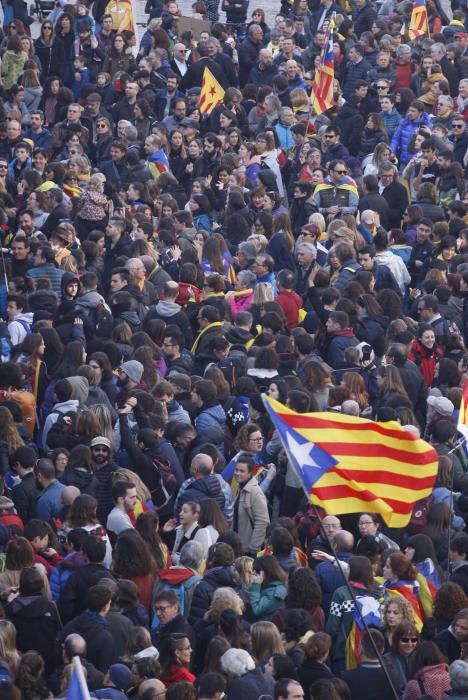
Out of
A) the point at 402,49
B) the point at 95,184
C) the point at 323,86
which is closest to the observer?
the point at 95,184

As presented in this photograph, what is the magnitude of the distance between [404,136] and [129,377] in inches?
334

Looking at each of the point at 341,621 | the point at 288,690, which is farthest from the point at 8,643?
the point at 341,621

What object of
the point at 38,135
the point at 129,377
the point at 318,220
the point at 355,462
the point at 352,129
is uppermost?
the point at 355,462

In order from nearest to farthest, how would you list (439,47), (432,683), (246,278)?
(432,683), (246,278), (439,47)

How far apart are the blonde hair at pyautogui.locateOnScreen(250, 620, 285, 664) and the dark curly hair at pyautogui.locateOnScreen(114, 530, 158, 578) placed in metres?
1.31

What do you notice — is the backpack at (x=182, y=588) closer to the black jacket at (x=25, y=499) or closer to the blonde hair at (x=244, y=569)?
the blonde hair at (x=244, y=569)

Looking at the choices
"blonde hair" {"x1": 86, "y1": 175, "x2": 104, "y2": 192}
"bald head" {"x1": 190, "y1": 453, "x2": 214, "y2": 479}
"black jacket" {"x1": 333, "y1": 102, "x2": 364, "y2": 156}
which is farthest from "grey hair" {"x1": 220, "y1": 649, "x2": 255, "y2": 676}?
"black jacket" {"x1": 333, "y1": 102, "x2": 364, "y2": 156}

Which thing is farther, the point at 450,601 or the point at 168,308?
the point at 168,308

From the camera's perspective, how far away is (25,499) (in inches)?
484

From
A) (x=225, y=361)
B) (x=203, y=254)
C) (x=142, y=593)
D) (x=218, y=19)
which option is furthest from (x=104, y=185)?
(x=218, y=19)

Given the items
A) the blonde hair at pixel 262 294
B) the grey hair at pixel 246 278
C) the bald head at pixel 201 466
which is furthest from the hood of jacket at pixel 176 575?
the grey hair at pixel 246 278

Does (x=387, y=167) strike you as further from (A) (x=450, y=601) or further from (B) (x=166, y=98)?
(A) (x=450, y=601)

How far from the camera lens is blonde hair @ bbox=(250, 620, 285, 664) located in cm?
1011

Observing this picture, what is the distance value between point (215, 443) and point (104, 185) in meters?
5.70
